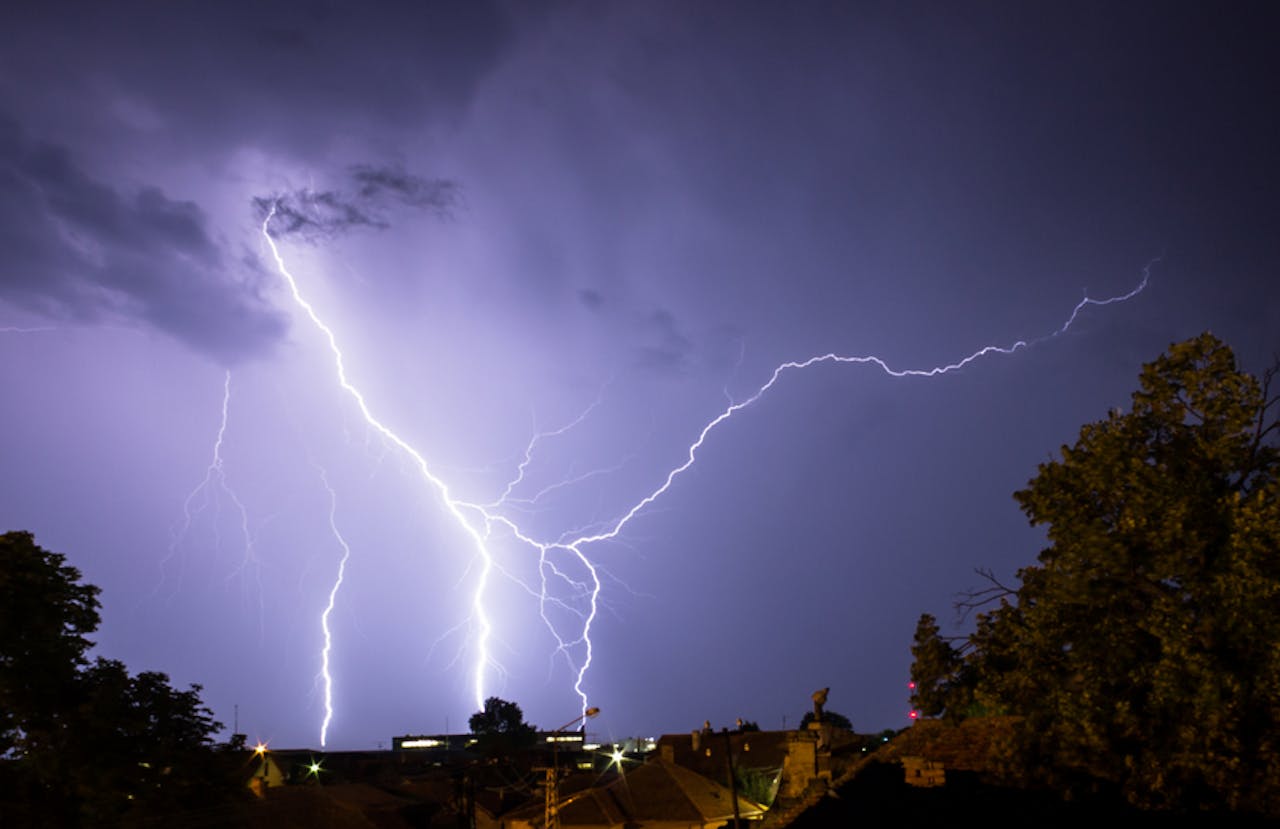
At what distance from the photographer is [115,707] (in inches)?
617

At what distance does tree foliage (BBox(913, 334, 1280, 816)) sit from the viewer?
8.65 metres

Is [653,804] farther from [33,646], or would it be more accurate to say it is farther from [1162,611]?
[1162,611]

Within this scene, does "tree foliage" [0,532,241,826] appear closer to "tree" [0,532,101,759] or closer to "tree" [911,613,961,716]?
"tree" [0,532,101,759]

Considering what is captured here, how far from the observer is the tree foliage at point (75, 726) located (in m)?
15.0

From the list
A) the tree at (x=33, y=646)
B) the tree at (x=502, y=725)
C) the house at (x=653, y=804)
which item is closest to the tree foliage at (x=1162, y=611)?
the house at (x=653, y=804)

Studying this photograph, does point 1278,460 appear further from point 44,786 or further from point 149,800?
point 44,786

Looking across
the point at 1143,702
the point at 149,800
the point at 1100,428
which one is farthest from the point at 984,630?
the point at 149,800

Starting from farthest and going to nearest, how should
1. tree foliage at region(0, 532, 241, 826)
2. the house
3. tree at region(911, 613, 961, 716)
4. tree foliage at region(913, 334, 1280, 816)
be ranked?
the house < tree foliage at region(0, 532, 241, 826) < tree at region(911, 613, 961, 716) < tree foliage at region(913, 334, 1280, 816)

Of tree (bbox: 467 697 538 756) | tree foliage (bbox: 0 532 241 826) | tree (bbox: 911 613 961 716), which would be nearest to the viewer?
tree (bbox: 911 613 961 716)

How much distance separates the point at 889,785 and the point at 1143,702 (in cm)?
313

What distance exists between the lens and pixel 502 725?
8006cm

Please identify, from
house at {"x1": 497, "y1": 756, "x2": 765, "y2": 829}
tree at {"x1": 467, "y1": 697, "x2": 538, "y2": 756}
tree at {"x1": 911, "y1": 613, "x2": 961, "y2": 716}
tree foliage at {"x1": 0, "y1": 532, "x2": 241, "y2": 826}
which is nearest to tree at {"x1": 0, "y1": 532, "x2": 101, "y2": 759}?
tree foliage at {"x1": 0, "y1": 532, "x2": 241, "y2": 826}

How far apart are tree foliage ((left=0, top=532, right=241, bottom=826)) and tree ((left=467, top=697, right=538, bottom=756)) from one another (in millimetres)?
59943

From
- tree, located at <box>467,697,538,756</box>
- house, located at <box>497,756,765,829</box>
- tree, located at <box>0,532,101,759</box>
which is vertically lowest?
house, located at <box>497,756,765,829</box>
